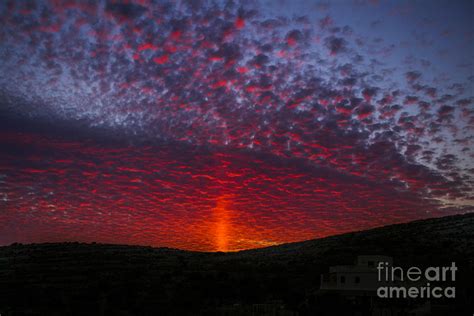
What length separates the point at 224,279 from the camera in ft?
208

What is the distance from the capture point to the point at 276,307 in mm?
35438

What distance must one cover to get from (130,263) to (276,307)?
200 feet

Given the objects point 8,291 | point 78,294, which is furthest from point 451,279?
point 8,291

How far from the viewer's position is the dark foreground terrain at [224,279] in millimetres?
39750

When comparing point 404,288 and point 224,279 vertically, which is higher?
point 404,288

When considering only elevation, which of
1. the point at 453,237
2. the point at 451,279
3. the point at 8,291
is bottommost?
the point at 8,291

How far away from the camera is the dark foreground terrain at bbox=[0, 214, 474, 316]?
130 ft

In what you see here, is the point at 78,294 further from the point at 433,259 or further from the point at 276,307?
the point at 433,259

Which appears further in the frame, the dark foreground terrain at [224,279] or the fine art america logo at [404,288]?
the fine art america logo at [404,288]

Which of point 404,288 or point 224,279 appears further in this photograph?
point 224,279

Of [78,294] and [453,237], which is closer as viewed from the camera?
[78,294]

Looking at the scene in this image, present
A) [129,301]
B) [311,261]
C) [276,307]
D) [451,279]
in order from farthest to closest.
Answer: [311,261] → [451,279] → [129,301] → [276,307]

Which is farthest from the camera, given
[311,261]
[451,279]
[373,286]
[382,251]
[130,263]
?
[130,263]

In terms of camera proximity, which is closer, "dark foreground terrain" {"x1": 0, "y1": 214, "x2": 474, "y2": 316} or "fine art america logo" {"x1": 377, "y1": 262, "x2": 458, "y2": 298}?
"dark foreground terrain" {"x1": 0, "y1": 214, "x2": 474, "y2": 316}
